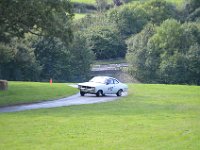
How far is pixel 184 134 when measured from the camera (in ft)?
57.5

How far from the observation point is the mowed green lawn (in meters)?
15.3

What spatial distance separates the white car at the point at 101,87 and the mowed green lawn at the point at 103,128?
26.1 ft

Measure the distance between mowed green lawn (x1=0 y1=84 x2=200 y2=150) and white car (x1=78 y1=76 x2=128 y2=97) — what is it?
795cm

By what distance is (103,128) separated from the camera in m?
19.0

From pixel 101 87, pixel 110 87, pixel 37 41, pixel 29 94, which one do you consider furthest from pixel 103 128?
pixel 37 41

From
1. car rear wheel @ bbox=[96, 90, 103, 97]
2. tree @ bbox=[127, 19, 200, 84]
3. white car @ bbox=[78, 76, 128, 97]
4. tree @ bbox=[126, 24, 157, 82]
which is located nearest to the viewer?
white car @ bbox=[78, 76, 128, 97]

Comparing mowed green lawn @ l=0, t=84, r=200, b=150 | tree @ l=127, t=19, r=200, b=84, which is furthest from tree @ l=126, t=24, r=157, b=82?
mowed green lawn @ l=0, t=84, r=200, b=150

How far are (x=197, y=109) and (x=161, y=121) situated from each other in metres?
6.70

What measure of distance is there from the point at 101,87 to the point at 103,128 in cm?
1704

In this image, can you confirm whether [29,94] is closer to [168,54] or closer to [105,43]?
[168,54]

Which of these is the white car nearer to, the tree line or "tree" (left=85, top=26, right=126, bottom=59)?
the tree line

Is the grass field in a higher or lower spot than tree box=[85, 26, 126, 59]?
lower

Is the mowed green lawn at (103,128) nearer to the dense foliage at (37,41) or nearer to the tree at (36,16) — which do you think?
the tree at (36,16)

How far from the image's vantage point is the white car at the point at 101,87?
3566cm
